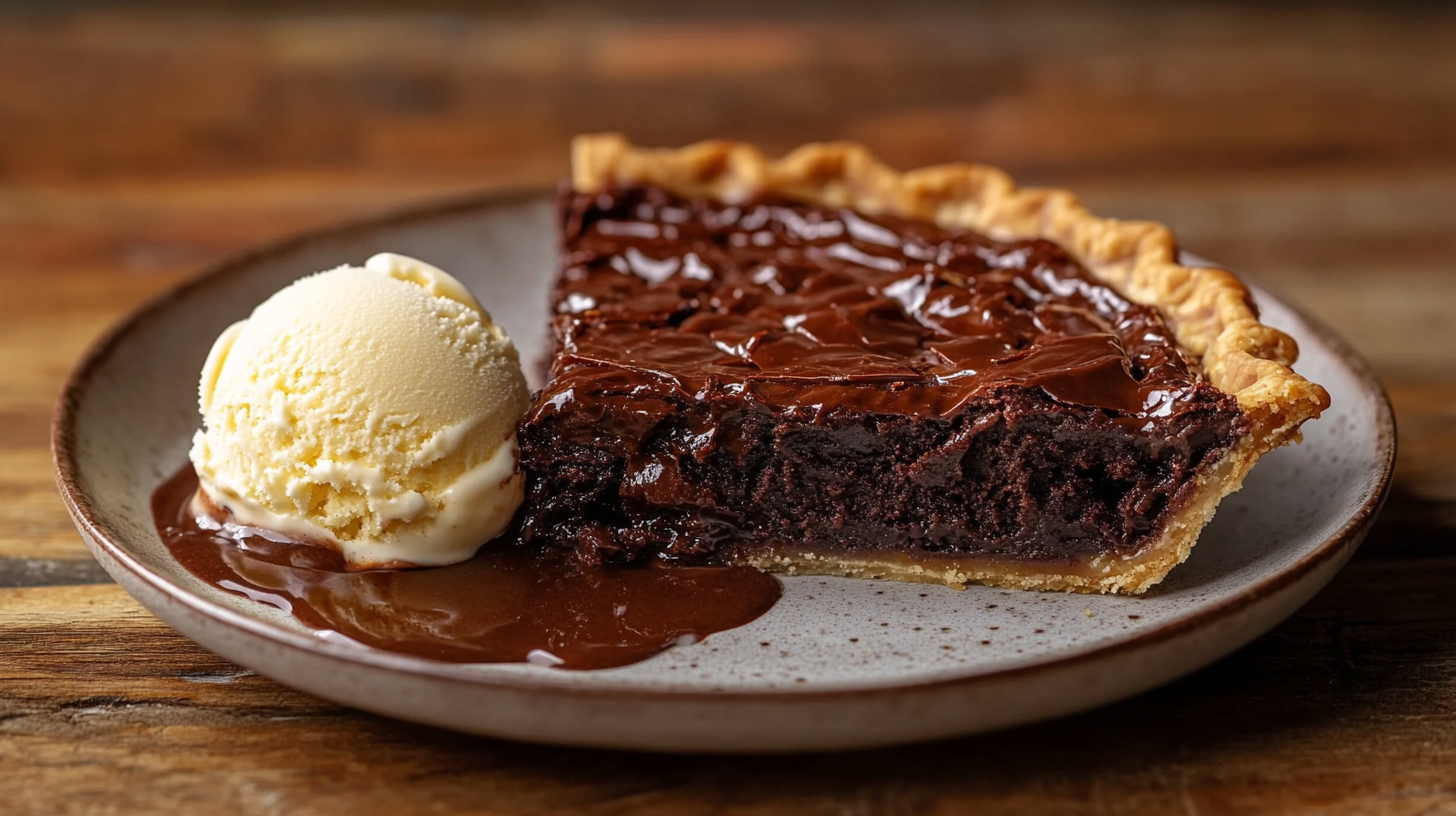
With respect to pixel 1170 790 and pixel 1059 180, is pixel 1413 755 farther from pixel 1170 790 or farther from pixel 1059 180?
pixel 1059 180

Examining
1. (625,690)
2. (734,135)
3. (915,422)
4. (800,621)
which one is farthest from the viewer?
(734,135)

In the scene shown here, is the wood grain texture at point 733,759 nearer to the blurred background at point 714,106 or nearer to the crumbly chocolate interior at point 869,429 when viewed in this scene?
the crumbly chocolate interior at point 869,429

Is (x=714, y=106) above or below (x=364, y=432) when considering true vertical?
above

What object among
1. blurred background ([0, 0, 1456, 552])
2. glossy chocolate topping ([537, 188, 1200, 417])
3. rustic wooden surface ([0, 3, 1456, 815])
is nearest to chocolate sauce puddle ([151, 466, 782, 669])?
rustic wooden surface ([0, 3, 1456, 815])

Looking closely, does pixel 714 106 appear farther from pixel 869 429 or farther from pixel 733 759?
pixel 733 759

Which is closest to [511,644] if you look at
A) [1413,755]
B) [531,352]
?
[531,352]

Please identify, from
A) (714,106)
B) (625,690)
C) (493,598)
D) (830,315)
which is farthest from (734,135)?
(625,690)

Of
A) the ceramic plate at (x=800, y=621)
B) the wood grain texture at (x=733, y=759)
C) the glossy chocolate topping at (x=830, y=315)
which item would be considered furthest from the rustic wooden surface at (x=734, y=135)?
the glossy chocolate topping at (x=830, y=315)

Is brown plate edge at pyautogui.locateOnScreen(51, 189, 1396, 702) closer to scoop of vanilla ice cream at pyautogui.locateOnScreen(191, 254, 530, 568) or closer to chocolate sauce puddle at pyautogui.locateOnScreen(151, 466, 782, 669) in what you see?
chocolate sauce puddle at pyautogui.locateOnScreen(151, 466, 782, 669)
